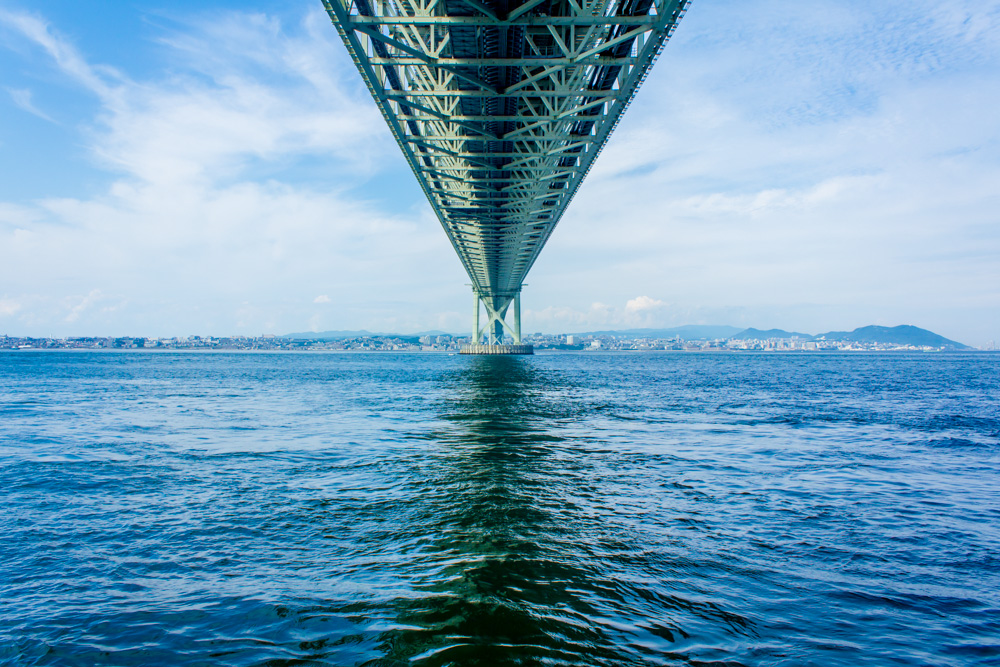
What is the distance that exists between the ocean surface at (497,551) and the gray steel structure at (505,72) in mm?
9288

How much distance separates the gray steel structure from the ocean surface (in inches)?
366

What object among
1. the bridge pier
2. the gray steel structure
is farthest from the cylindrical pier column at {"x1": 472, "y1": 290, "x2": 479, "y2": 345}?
the gray steel structure

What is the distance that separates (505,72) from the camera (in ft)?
57.5

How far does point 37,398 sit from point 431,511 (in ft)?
84.3

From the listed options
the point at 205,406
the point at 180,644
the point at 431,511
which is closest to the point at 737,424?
the point at 431,511

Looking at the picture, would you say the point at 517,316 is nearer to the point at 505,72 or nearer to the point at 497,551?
the point at 505,72

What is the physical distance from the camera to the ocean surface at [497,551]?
3766mm

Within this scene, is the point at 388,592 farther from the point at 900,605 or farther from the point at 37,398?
the point at 37,398

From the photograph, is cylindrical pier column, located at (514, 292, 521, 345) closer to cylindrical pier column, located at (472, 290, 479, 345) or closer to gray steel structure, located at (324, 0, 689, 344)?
cylindrical pier column, located at (472, 290, 479, 345)

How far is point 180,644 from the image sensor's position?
3.76m

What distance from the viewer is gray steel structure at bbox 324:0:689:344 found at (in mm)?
12867

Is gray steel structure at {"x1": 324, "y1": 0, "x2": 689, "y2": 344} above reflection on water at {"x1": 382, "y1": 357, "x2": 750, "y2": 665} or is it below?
above

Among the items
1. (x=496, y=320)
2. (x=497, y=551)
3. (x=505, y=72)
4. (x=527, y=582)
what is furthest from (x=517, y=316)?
(x=527, y=582)

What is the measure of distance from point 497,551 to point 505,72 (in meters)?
15.8
